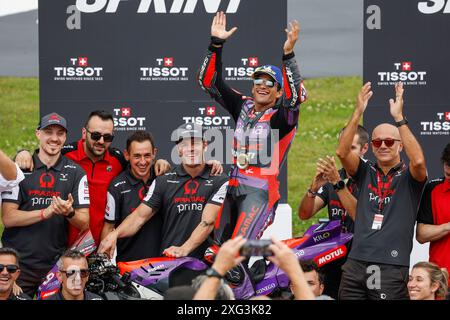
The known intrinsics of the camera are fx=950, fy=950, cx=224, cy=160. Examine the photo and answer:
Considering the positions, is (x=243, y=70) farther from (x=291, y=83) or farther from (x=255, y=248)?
(x=255, y=248)

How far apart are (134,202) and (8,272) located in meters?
1.37

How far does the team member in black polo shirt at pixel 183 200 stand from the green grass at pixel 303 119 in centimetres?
611

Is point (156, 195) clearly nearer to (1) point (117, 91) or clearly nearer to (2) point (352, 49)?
(1) point (117, 91)

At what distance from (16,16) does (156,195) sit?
7.72 m

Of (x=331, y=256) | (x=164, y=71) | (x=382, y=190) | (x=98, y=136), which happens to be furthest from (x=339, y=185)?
(x=164, y=71)

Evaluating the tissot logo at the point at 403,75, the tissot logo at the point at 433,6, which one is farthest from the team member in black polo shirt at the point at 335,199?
the tissot logo at the point at 433,6

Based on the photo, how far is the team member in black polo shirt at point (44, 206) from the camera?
705 cm

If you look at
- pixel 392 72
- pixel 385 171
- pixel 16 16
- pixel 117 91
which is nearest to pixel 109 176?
pixel 117 91

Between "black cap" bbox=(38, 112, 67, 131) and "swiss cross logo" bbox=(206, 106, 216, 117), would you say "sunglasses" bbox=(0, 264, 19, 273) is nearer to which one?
"black cap" bbox=(38, 112, 67, 131)

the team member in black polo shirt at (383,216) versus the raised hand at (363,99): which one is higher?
the raised hand at (363,99)

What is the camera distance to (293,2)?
14.5 meters

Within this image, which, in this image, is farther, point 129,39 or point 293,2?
point 293,2

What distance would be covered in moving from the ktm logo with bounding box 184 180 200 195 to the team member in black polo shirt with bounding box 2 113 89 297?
0.75 m

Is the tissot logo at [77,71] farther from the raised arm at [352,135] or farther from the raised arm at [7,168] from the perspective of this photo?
the raised arm at [352,135]
